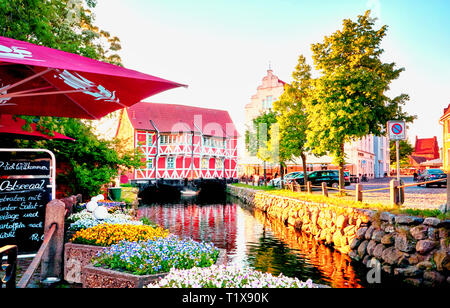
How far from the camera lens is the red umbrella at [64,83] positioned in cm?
392

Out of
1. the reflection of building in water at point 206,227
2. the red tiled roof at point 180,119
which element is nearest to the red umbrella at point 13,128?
the reflection of building in water at point 206,227

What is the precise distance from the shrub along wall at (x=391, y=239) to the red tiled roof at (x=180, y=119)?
33.7 meters

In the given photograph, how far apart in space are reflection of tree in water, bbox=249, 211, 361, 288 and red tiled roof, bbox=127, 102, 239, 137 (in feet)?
112

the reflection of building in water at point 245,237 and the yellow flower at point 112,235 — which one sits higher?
the yellow flower at point 112,235

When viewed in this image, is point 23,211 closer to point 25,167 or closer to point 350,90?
point 25,167

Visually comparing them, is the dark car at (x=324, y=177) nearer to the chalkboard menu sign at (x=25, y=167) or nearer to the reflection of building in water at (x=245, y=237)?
the reflection of building in water at (x=245, y=237)

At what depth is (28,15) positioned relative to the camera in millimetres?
9625

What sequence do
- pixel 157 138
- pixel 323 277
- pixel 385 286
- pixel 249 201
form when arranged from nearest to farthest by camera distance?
pixel 385 286
pixel 323 277
pixel 249 201
pixel 157 138

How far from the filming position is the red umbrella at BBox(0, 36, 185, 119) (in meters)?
3.92

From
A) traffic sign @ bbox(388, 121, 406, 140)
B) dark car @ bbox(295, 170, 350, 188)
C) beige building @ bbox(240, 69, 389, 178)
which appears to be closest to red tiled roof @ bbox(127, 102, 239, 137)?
beige building @ bbox(240, 69, 389, 178)

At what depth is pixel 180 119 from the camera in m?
48.9

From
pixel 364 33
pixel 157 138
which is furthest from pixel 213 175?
pixel 364 33

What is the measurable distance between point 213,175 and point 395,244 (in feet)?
127
